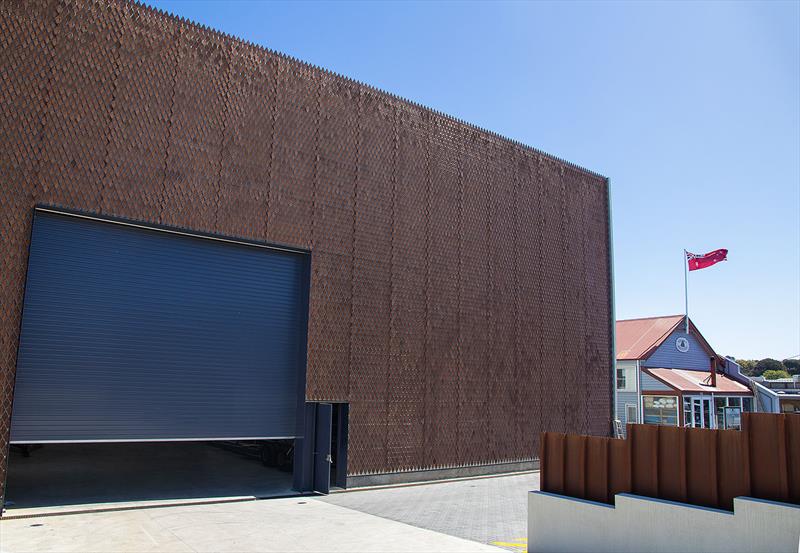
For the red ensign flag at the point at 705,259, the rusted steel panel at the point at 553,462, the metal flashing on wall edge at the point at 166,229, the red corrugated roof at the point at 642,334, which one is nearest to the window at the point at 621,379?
the red corrugated roof at the point at 642,334

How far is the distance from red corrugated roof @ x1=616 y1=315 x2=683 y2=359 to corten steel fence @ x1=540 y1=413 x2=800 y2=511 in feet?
78.4

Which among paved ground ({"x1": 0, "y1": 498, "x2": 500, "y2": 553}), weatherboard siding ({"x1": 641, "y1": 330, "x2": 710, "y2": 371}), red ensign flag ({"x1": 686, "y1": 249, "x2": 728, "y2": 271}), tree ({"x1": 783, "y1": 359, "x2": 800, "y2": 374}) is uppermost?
red ensign flag ({"x1": 686, "y1": 249, "x2": 728, "y2": 271})

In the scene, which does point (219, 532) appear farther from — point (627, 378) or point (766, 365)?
point (766, 365)

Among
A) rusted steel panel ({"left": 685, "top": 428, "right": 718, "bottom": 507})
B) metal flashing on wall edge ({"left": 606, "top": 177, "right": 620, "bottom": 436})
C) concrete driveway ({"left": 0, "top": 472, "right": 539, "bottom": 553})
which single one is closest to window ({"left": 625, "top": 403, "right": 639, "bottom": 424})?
metal flashing on wall edge ({"left": 606, "top": 177, "right": 620, "bottom": 436})

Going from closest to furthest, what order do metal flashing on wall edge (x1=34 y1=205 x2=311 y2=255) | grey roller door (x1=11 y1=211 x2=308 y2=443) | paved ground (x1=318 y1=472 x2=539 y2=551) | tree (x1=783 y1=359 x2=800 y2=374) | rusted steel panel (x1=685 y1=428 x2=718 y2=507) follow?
rusted steel panel (x1=685 y1=428 x2=718 y2=507) < paved ground (x1=318 y1=472 x2=539 y2=551) < grey roller door (x1=11 y1=211 x2=308 y2=443) < metal flashing on wall edge (x1=34 y1=205 x2=311 y2=255) < tree (x1=783 y1=359 x2=800 y2=374)

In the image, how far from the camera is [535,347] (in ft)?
66.5

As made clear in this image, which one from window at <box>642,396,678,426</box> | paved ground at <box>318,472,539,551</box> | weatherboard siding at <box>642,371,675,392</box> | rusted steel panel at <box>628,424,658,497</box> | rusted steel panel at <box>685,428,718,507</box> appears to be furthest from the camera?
weatherboard siding at <box>642,371,675,392</box>

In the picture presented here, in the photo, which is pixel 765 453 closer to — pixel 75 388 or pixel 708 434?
pixel 708 434

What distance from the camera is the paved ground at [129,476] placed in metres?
13.0

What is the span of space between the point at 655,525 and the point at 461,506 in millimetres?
6054

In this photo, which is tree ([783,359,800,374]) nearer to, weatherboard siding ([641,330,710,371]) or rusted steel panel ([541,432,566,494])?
weatherboard siding ([641,330,710,371])

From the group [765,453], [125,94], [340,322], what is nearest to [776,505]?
[765,453]

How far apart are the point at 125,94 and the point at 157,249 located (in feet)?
10.7

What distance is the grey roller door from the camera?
11727 millimetres
